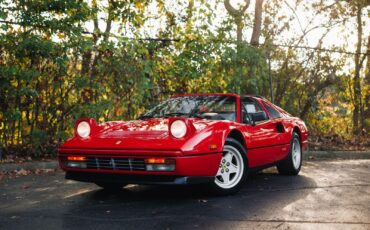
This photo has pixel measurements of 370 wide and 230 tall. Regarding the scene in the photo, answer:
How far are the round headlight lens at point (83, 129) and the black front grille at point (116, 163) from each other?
453 mm

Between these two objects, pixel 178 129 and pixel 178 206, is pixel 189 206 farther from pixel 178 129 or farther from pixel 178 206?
pixel 178 129

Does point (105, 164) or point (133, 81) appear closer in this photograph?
point (105, 164)

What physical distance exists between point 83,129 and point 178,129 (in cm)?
122

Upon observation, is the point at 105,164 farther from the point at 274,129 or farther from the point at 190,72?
the point at 190,72

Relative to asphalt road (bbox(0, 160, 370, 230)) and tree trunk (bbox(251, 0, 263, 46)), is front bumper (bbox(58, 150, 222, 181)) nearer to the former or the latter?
asphalt road (bbox(0, 160, 370, 230))

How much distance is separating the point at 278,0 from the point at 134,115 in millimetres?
6774

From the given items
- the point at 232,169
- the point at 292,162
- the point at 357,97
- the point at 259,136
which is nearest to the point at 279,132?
the point at 292,162

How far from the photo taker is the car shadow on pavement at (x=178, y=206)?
4.22 m

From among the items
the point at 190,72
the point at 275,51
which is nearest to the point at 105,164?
the point at 190,72

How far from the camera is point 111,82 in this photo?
9328mm

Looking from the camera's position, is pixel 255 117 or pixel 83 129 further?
pixel 255 117

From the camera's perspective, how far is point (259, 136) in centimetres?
623

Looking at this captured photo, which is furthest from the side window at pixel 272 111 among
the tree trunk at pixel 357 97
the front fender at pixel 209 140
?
the tree trunk at pixel 357 97

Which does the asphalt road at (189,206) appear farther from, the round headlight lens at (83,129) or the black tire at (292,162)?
the round headlight lens at (83,129)
